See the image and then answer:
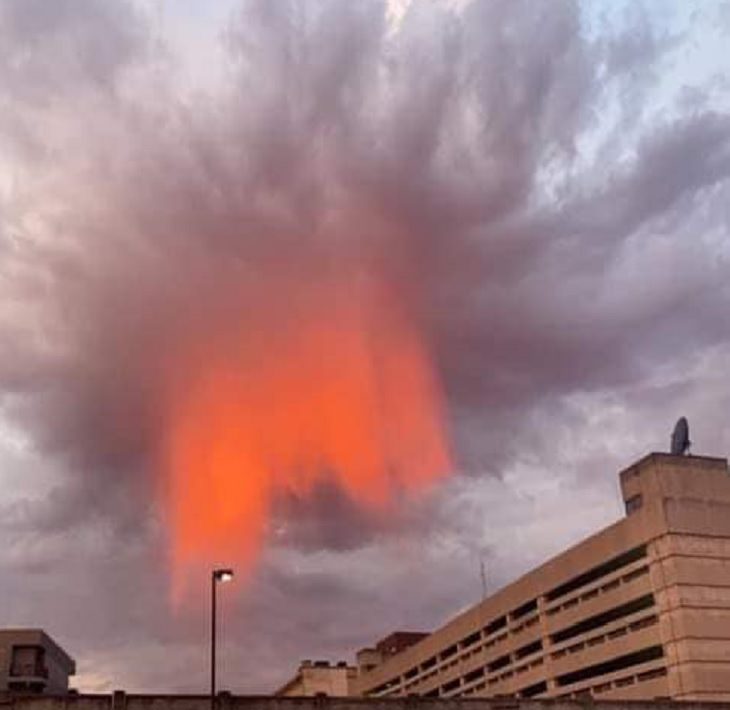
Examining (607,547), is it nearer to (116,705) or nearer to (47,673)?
(116,705)

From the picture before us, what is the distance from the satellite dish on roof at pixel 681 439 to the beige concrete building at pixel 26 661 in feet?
263

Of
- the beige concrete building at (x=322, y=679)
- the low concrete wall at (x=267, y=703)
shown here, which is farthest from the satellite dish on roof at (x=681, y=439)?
the beige concrete building at (x=322, y=679)

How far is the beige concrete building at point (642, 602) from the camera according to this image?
297ft

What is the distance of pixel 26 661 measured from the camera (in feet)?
425

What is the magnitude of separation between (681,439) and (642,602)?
89.9 ft

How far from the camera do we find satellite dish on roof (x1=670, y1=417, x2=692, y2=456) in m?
117

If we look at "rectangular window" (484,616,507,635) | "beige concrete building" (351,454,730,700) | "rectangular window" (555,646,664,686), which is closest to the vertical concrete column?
"beige concrete building" (351,454,730,700)

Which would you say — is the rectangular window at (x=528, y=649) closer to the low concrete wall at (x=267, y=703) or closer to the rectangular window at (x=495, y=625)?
Answer: the rectangular window at (x=495, y=625)

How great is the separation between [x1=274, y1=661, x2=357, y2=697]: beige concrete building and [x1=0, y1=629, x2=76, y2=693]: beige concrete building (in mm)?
58224

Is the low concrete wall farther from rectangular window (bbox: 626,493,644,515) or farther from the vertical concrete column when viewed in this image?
the vertical concrete column

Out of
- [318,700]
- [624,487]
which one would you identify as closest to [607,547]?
[624,487]

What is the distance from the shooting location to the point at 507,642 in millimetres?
119000

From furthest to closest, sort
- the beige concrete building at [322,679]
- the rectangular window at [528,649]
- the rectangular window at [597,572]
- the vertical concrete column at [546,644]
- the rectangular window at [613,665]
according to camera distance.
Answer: the beige concrete building at [322,679]
the rectangular window at [528,649]
the vertical concrete column at [546,644]
the rectangular window at [597,572]
the rectangular window at [613,665]

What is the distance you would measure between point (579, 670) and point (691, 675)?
1645cm
